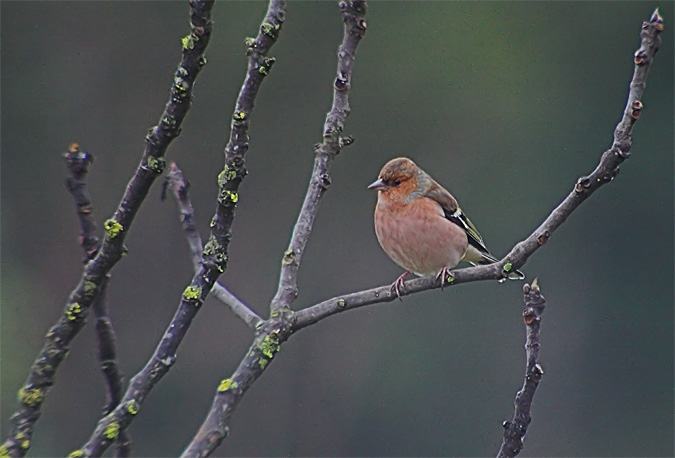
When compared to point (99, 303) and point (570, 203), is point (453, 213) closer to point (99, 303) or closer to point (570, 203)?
point (570, 203)

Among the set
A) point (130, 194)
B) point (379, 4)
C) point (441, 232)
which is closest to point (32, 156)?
point (379, 4)

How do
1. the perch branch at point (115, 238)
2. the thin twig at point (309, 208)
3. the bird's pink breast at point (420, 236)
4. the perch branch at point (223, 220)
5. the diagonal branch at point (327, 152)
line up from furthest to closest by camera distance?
1. the bird's pink breast at point (420, 236)
2. the diagonal branch at point (327, 152)
3. the thin twig at point (309, 208)
4. the perch branch at point (223, 220)
5. the perch branch at point (115, 238)

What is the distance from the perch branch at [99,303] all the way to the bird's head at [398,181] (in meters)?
3.04

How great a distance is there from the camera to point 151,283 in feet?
57.7

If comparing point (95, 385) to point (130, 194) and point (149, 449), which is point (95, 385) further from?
point (130, 194)

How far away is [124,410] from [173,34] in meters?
19.2

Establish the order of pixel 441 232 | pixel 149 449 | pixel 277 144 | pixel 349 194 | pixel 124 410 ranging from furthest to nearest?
pixel 277 144, pixel 349 194, pixel 149 449, pixel 441 232, pixel 124 410

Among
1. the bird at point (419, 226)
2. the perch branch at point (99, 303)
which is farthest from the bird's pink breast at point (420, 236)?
the perch branch at point (99, 303)

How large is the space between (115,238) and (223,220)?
0.31m

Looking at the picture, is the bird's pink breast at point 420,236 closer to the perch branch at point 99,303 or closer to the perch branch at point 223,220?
the perch branch at point 223,220

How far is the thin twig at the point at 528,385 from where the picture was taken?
7.88 ft

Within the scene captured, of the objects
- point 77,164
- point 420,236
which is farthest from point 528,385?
point 420,236

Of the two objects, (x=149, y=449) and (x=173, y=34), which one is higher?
(x=173, y=34)

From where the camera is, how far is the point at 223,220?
2.42 m
